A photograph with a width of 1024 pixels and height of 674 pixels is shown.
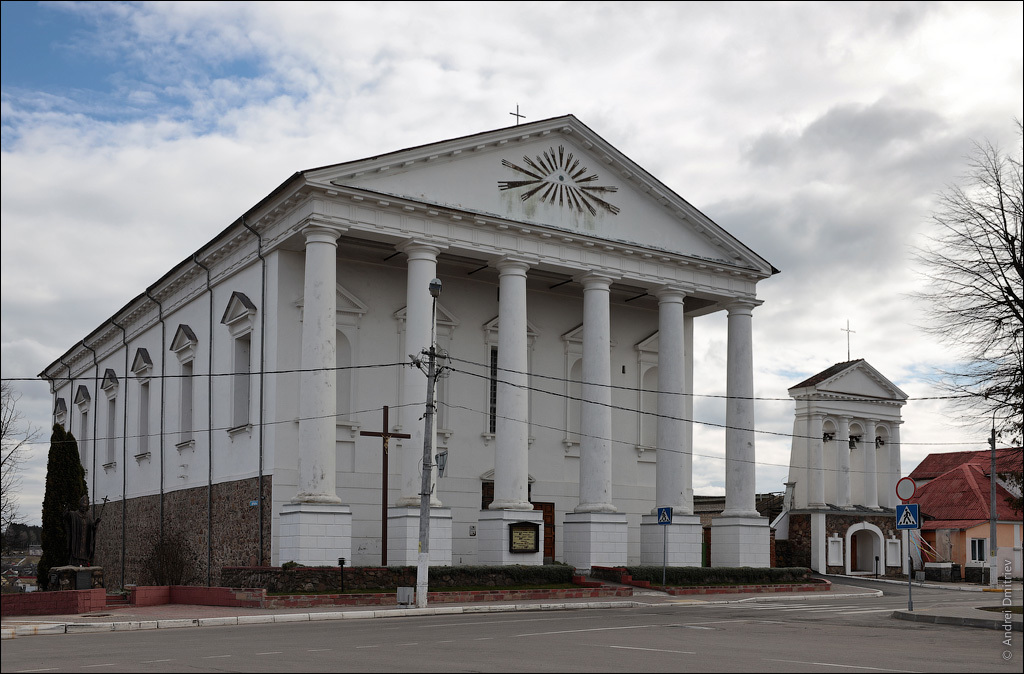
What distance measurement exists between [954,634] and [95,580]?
66.1 ft

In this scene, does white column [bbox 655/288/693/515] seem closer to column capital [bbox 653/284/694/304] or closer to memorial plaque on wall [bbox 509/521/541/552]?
column capital [bbox 653/284/694/304]

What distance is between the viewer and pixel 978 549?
172ft

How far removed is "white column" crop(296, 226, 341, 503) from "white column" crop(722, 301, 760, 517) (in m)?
14.6

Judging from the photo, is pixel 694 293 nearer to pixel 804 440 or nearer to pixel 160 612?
pixel 804 440

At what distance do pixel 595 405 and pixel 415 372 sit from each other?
6358 mm

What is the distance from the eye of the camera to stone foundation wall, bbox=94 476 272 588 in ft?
101

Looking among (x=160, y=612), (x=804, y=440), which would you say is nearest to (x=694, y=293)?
(x=804, y=440)

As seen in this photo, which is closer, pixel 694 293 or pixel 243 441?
pixel 243 441

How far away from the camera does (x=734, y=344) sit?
3759 centimetres

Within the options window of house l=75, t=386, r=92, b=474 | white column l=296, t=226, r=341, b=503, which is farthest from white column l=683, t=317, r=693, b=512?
window of house l=75, t=386, r=92, b=474

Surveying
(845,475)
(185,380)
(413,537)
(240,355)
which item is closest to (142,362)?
(185,380)

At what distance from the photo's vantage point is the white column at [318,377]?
28.1m

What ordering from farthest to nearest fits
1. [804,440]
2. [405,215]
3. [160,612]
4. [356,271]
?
1. [804,440]
2. [356,271]
3. [405,215]
4. [160,612]

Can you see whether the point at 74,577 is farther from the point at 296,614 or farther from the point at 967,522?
the point at 967,522
